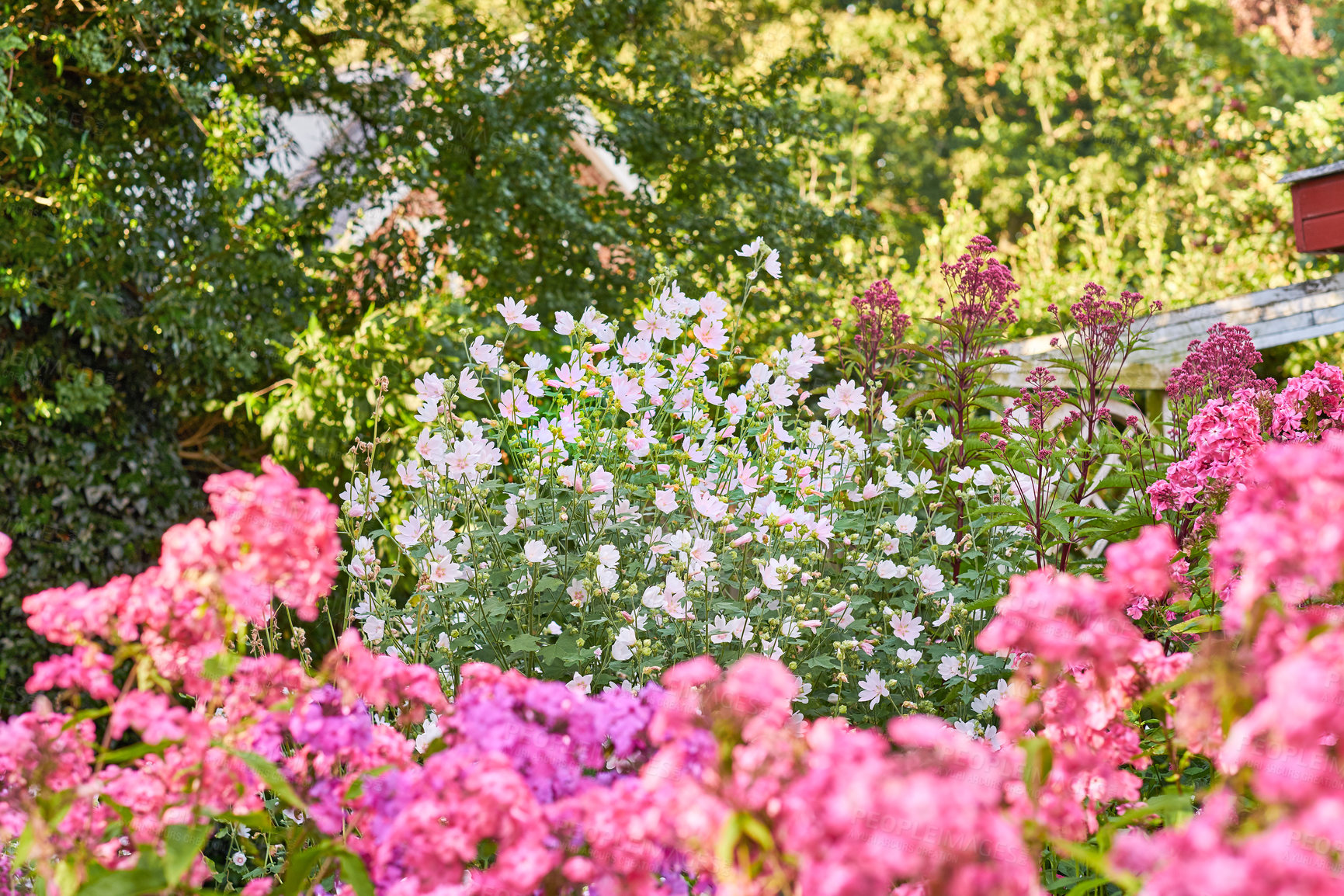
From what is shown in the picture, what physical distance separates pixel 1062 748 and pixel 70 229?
5688 millimetres

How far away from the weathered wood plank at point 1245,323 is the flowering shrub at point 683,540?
3.60 metres

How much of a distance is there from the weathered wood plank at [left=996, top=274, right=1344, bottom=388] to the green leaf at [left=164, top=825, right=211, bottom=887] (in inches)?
216

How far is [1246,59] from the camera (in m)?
14.6

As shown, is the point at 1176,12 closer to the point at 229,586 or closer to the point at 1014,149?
the point at 1014,149

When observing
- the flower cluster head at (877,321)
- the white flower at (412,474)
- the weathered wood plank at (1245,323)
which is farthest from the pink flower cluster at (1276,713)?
the weathered wood plank at (1245,323)

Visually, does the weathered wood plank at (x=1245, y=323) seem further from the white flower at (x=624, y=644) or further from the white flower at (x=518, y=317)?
the white flower at (x=624, y=644)

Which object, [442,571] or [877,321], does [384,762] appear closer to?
[442,571]

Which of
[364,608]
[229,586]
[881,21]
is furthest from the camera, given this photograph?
[881,21]

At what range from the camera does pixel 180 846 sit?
113 cm

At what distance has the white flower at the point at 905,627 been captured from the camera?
7.89ft

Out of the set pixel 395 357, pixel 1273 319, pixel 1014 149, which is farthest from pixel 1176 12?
pixel 395 357

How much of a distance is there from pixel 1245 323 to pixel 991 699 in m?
5.19

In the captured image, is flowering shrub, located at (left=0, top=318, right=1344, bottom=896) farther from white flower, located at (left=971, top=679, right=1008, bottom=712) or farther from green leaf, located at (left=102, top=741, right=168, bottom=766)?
white flower, located at (left=971, top=679, right=1008, bottom=712)

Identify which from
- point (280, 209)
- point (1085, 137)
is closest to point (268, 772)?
point (280, 209)
